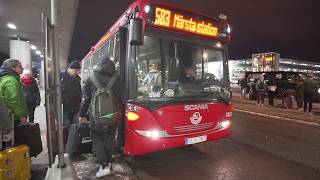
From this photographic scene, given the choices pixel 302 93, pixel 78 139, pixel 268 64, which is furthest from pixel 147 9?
pixel 268 64

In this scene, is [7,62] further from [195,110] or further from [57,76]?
[195,110]

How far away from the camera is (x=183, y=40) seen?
17.5 feet

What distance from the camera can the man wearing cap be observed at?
6211mm

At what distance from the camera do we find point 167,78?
5031 mm

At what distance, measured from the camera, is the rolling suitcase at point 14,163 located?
369 cm

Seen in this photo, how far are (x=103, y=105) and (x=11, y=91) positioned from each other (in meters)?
1.51

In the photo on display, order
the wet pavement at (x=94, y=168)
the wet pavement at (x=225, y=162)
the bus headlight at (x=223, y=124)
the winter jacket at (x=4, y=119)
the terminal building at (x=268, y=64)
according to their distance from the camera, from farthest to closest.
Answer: the terminal building at (x=268, y=64)
the bus headlight at (x=223, y=124)
the wet pavement at (x=225, y=162)
the wet pavement at (x=94, y=168)
the winter jacket at (x=4, y=119)

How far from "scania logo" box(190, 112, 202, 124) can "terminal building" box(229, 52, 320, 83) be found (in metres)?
15.5

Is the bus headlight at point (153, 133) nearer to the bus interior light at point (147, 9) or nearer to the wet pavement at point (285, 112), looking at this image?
the bus interior light at point (147, 9)

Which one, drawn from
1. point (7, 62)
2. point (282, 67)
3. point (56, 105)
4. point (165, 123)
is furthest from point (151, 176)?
point (282, 67)

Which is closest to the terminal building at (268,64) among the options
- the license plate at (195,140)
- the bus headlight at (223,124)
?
the bus headlight at (223,124)

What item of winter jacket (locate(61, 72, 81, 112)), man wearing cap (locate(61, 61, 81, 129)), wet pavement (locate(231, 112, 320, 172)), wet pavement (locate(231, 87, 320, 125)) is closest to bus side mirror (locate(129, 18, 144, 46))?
man wearing cap (locate(61, 61, 81, 129))

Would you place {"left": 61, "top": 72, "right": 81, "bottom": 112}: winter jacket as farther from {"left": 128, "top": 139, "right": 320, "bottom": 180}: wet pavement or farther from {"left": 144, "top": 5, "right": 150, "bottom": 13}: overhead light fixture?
{"left": 144, "top": 5, "right": 150, "bottom": 13}: overhead light fixture

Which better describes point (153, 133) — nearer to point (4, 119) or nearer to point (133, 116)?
point (133, 116)
